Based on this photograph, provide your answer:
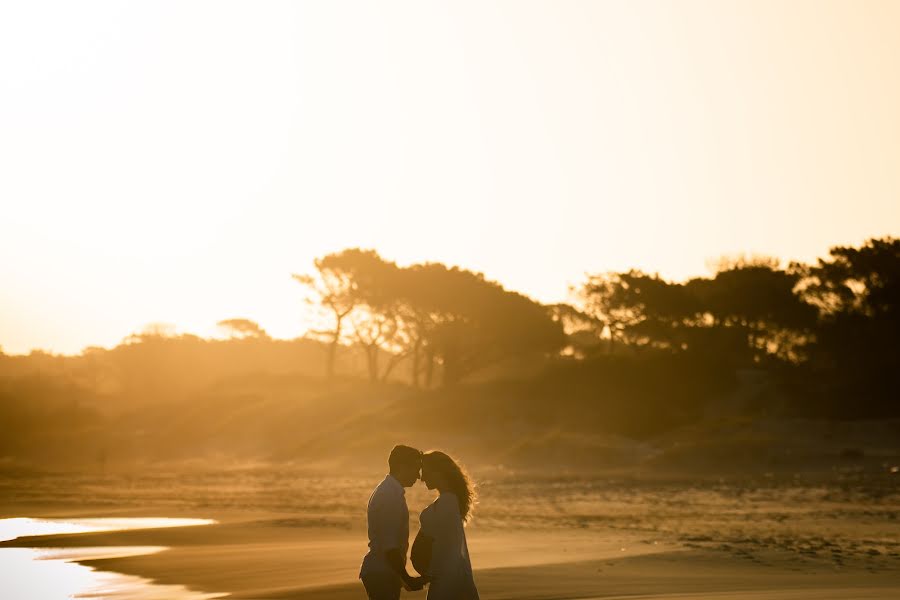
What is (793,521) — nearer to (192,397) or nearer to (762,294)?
(762,294)

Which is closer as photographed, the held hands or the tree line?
the held hands

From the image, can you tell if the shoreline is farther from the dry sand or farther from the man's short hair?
the man's short hair

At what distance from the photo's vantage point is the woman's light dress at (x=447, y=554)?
10.1 meters

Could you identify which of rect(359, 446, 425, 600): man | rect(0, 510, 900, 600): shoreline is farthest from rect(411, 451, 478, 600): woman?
rect(0, 510, 900, 600): shoreline

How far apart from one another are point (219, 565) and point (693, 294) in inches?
2791

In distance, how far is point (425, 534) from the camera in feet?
33.4

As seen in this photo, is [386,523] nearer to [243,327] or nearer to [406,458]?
[406,458]

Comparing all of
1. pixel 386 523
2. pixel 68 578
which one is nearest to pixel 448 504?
pixel 386 523

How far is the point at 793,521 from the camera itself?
2886 cm

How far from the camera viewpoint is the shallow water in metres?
18.1

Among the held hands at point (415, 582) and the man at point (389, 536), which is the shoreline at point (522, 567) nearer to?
the man at point (389, 536)

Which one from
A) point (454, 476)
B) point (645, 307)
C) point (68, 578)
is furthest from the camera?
point (645, 307)

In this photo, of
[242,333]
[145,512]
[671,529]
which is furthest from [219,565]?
[242,333]

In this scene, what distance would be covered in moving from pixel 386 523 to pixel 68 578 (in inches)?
467
